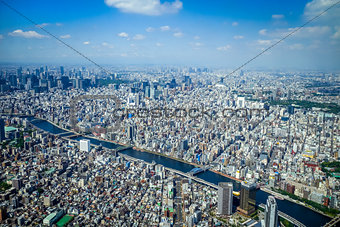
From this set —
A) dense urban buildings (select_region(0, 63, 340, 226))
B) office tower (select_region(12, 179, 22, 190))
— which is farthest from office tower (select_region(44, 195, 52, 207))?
office tower (select_region(12, 179, 22, 190))

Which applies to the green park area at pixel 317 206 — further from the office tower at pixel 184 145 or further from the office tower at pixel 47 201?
the office tower at pixel 47 201

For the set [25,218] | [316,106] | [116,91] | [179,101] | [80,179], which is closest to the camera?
[25,218]

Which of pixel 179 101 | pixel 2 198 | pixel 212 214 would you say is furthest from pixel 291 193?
pixel 179 101

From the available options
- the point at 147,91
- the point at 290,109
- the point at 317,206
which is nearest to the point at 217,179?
the point at 317,206

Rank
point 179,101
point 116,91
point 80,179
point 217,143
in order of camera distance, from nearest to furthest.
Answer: point 80,179 < point 217,143 < point 179,101 < point 116,91

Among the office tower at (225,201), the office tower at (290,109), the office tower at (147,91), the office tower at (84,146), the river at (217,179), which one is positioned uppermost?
the office tower at (147,91)

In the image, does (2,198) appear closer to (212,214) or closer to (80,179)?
(80,179)

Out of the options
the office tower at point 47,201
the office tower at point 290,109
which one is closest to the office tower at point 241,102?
the office tower at point 290,109

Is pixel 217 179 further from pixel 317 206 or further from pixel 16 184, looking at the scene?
pixel 16 184
